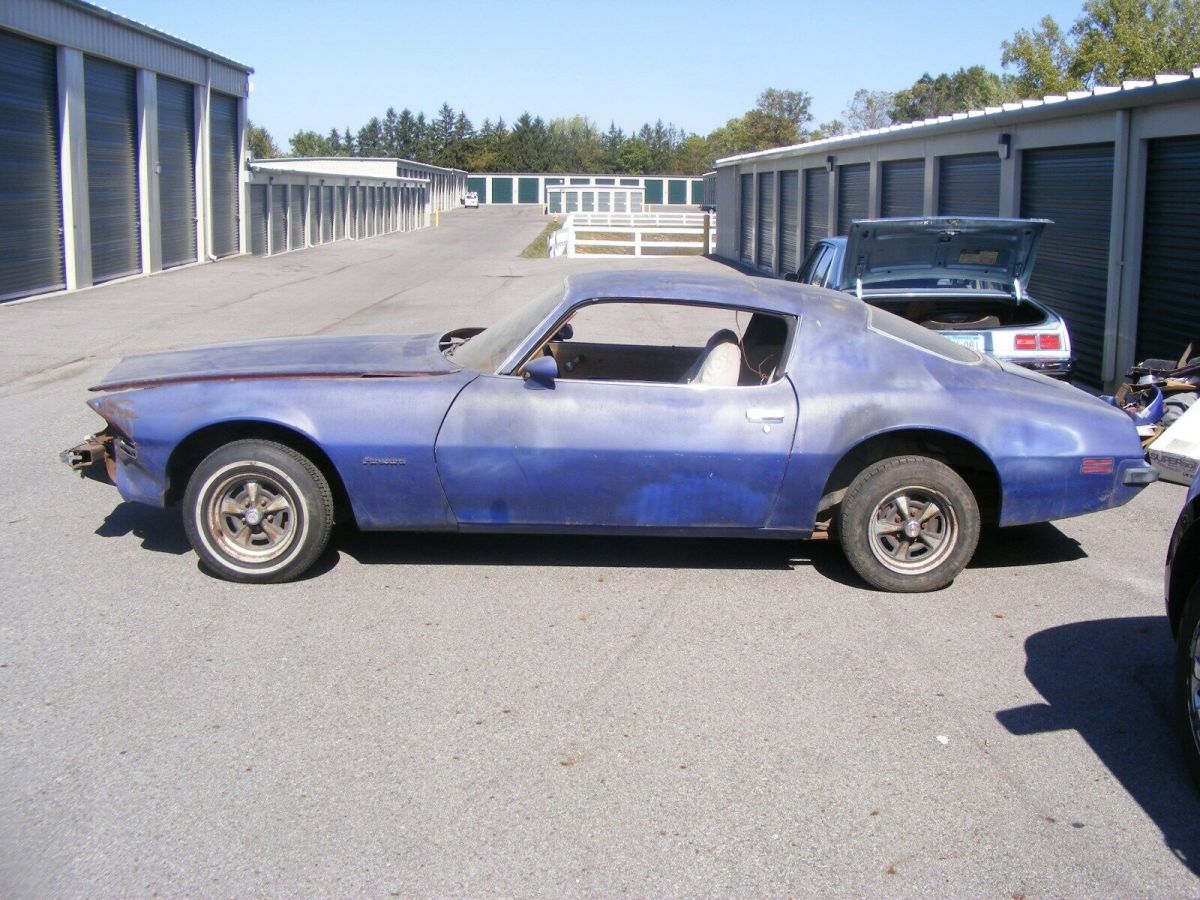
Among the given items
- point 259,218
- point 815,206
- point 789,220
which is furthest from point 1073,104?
point 259,218

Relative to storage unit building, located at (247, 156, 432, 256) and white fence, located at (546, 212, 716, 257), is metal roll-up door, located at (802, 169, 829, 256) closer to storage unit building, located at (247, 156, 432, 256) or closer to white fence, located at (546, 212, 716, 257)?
white fence, located at (546, 212, 716, 257)

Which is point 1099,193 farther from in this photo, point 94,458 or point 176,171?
point 176,171

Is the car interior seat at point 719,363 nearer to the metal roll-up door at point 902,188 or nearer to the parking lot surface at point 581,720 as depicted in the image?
the parking lot surface at point 581,720

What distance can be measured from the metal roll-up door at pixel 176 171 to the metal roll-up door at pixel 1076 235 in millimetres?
21579

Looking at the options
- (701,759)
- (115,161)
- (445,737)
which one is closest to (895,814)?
(701,759)

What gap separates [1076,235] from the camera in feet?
45.3

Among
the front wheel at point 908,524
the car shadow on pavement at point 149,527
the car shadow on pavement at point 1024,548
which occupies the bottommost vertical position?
the car shadow on pavement at point 1024,548

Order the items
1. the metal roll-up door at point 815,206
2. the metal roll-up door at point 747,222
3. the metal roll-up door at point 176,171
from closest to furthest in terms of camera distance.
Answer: the metal roll-up door at point 815,206 → the metal roll-up door at point 176,171 → the metal roll-up door at point 747,222

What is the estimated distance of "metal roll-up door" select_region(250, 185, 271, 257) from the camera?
1499 inches

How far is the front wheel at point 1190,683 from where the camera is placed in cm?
395

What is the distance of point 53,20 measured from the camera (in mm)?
22922

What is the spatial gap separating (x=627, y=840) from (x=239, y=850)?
1102mm

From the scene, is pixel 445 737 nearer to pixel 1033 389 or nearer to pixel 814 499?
pixel 814 499

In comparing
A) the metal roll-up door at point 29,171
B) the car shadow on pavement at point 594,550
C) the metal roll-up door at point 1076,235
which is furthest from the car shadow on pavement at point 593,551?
the metal roll-up door at point 29,171
